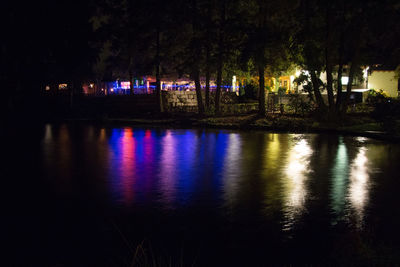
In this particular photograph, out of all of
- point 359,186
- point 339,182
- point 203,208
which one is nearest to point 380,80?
point 339,182

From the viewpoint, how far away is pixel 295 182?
1159cm

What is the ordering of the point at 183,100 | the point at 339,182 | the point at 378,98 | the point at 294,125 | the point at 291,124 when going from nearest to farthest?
the point at 339,182, the point at 378,98, the point at 294,125, the point at 291,124, the point at 183,100

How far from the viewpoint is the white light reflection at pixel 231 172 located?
1009 cm

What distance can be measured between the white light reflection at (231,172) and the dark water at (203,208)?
0.09 ft

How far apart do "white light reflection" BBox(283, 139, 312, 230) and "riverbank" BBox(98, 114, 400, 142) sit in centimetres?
647

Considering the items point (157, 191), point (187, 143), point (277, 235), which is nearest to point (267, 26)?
point (187, 143)

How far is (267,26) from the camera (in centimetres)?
3516

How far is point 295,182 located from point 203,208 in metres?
3.54

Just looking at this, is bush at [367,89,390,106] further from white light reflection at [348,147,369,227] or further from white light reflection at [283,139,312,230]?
white light reflection at [348,147,369,227]

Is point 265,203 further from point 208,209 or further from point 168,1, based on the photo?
point 168,1

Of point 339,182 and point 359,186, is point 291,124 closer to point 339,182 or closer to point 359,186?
point 339,182

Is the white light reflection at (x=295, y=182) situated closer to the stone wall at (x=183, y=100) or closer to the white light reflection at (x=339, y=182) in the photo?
the white light reflection at (x=339, y=182)

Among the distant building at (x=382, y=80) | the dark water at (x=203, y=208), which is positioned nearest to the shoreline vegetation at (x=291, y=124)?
the dark water at (x=203, y=208)

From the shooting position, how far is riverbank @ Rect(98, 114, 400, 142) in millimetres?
24453
